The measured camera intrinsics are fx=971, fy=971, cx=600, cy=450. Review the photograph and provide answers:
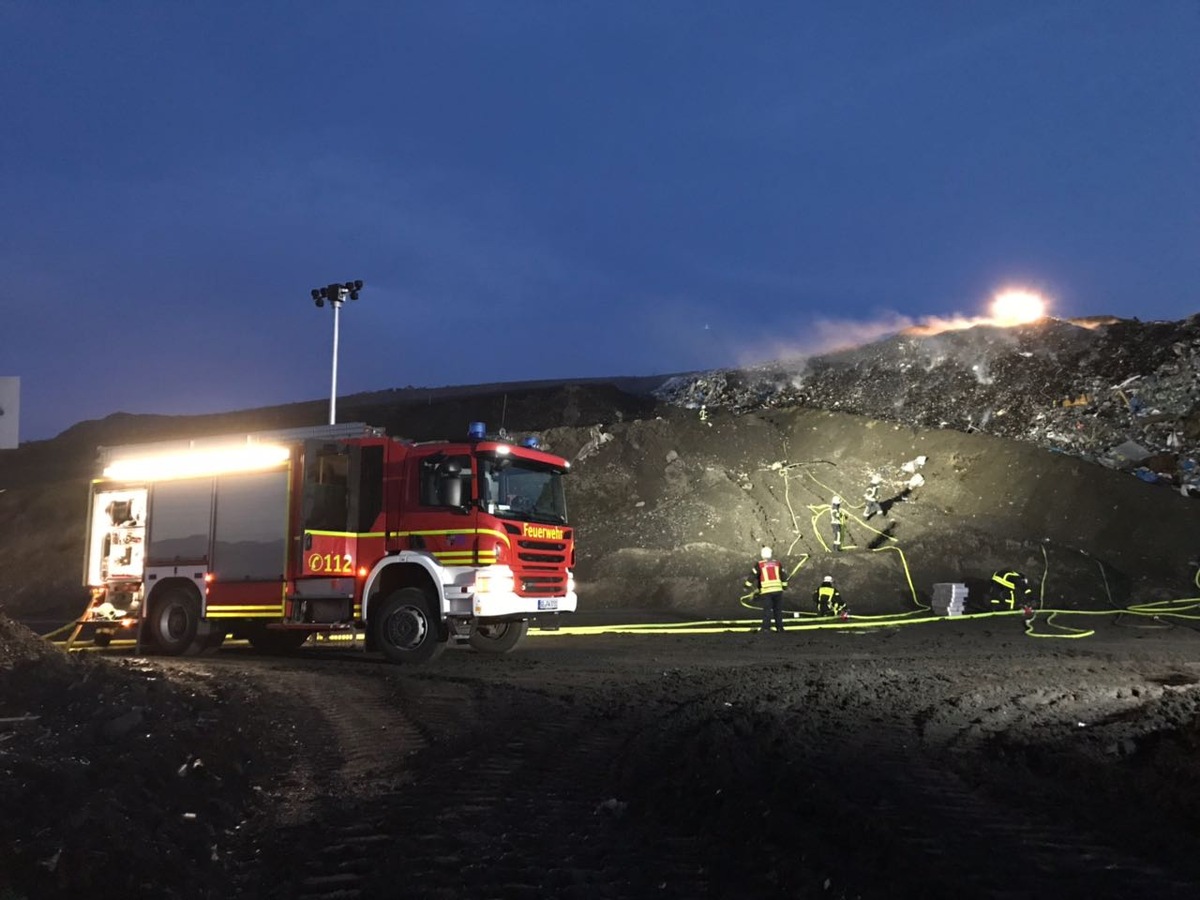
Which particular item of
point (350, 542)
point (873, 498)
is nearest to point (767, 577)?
point (350, 542)

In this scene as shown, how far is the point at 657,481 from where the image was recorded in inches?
1220

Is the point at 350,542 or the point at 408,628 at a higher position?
the point at 350,542

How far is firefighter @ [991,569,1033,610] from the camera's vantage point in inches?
808

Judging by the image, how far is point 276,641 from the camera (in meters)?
16.8

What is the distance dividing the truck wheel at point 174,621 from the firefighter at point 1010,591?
15.8 meters

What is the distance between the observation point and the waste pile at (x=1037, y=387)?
2742 centimetres

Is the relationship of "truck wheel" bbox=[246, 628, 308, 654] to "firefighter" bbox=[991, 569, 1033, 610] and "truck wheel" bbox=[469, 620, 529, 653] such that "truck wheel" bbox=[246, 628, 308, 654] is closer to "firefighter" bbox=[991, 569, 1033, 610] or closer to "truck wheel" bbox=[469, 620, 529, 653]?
"truck wheel" bbox=[469, 620, 529, 653]

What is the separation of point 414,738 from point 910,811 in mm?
4391

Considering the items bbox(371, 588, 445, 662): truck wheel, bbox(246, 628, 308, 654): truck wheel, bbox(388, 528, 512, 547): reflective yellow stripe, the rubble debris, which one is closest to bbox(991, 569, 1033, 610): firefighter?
the rubble debris

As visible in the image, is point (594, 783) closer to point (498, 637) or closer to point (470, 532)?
point (470, 532)

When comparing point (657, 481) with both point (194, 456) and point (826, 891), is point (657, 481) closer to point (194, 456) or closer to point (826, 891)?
point (194, 456)

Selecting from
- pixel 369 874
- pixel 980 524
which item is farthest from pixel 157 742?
pixel 980 524

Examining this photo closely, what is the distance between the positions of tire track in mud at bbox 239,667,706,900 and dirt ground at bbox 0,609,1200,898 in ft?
0.08

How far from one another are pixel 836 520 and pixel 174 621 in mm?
17064
